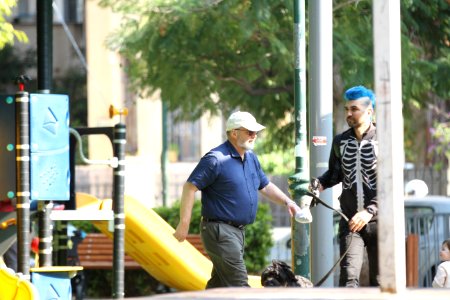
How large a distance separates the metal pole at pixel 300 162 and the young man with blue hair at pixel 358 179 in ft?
5.98

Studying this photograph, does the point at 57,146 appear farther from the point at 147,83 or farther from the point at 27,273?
the point at 147,83

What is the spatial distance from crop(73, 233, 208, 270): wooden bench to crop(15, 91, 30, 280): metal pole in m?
7.47

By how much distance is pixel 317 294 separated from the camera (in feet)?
19.5

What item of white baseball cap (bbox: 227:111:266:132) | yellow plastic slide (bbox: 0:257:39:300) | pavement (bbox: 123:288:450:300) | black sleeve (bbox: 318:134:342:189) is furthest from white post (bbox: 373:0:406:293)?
yellow plastic slide (bbox: 0:257:39:300)

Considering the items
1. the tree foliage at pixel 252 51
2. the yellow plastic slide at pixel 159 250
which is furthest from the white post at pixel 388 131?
the tree foliage at pixel 252 51

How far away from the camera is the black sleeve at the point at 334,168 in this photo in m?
10.6

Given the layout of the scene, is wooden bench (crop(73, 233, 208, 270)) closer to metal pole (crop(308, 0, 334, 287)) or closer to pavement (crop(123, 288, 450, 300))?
metal pole (crop(308, 0, 334, 287))

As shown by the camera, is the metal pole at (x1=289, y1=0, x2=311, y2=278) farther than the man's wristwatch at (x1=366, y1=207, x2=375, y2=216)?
Yes

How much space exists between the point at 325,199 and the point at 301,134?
0.65 meters

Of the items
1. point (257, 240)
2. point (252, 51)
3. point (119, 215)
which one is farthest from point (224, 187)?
point (252, 51)

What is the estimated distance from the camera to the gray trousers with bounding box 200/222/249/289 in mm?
10898

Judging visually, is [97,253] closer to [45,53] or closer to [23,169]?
[45,53]

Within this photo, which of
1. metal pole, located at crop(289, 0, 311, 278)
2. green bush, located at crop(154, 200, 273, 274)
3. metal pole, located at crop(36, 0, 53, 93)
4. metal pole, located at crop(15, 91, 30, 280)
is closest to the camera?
metal pole, located at crop(15, 91, 30, 280)

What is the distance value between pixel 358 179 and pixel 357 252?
1.80 feet
